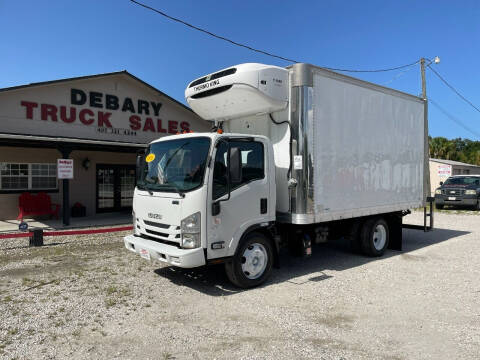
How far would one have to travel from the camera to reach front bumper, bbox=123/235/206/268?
15.8 ft

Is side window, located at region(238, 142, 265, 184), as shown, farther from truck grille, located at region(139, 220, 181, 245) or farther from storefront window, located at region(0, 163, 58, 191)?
storefront window, located at region(0, 163, 58, 191)

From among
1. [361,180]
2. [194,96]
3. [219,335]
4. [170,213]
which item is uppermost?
[194,96]

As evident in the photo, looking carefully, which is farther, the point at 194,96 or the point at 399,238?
the point at 399,238

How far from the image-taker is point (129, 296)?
207 inches

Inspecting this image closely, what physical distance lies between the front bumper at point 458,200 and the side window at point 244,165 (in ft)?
53.3

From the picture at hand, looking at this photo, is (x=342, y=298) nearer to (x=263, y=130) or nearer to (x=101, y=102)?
(x=263, y=130)

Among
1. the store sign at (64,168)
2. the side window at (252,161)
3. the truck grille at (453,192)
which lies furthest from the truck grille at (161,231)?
the truck grille at (453,192)

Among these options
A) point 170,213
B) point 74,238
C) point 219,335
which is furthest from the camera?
point 74,238

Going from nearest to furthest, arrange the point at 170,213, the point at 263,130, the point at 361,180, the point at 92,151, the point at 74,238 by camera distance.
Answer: the point at 170,213 < the point at 263,130 < the point at 361,180 < the point at 74,238 < the point at 92,151

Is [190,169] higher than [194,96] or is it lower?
lower

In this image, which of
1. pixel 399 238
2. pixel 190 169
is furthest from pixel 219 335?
pixel 399 238

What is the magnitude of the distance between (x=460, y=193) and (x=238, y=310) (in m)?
17.4

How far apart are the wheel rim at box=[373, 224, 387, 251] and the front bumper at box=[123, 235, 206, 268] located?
4.69 metres

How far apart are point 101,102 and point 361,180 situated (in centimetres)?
1221
